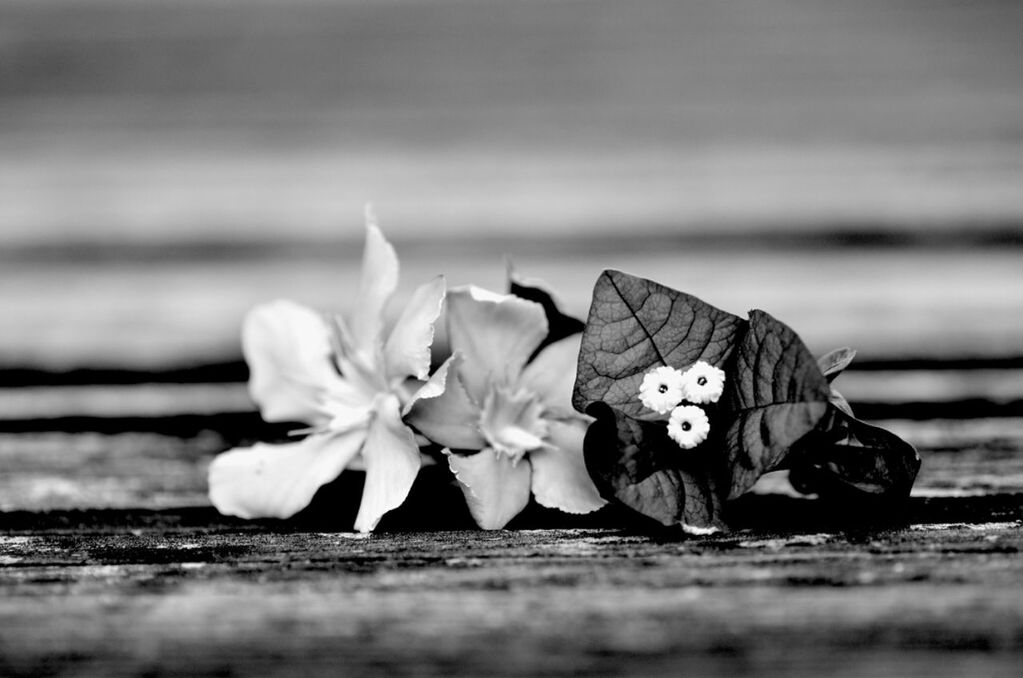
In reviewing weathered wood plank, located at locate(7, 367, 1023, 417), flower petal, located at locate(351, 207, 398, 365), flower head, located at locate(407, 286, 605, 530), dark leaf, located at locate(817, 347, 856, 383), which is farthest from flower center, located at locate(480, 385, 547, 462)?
weathered wood plank, located at locate(7, 367, 1023, 417)

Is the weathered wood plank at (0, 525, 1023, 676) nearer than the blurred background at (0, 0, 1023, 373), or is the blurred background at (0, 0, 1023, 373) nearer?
the weathered wood plank at (0, 525, 1023, 676)

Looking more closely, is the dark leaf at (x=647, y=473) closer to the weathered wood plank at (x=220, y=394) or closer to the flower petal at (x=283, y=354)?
the flower petal at (x=283, y=354)

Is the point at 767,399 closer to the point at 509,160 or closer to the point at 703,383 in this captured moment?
the point at 703,383

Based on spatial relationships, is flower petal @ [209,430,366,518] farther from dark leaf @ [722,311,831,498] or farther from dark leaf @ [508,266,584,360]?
dark leaf @ [722,311,831,498]

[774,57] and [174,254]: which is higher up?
[774,57]

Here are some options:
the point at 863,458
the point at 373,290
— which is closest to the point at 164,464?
the point at 373,290

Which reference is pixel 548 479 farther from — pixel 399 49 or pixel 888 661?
pixel 399 49

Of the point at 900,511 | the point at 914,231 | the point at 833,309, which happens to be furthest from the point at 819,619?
the point at 914,231
